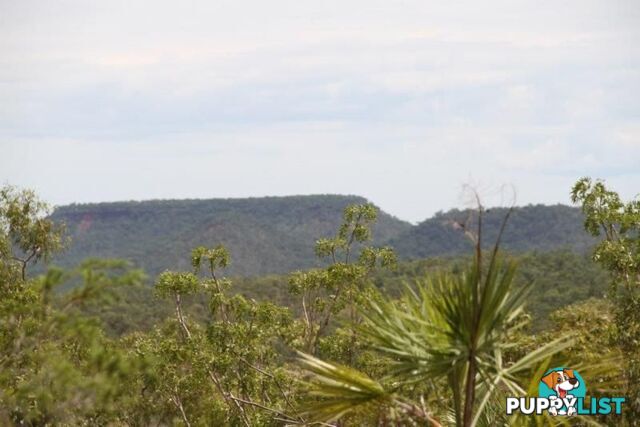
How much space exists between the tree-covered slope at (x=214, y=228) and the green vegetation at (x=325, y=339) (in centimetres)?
8503

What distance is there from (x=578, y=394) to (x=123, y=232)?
446 feet

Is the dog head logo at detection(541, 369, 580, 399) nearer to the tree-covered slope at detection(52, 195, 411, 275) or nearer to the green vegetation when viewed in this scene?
the green vegetation

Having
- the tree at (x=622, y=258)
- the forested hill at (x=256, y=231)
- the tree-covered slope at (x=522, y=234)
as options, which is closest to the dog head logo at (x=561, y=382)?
the tree at (x=622, y=258)

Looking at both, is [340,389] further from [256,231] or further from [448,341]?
[256,231]

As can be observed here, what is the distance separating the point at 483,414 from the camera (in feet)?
23.5

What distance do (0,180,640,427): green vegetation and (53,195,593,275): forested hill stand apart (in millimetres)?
75153

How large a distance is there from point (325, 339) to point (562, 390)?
7353mm

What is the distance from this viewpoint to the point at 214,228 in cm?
12594

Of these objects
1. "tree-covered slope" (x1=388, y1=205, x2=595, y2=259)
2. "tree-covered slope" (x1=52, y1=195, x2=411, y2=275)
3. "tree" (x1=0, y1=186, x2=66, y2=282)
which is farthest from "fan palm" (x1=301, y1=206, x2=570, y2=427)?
"tree-covered slope" (x1=52, y1=195, x2=411, y2=275)

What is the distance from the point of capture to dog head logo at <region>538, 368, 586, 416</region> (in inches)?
243

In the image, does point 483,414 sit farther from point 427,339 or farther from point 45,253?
point 45,253

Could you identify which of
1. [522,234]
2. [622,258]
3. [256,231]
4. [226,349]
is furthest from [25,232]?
[256,231]

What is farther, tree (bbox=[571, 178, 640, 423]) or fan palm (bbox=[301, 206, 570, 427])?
tree (bbox=[571, 178, 640, 423])

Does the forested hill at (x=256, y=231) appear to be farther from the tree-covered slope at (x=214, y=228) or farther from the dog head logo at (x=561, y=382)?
the dog head logo at (x=561, y=382)
